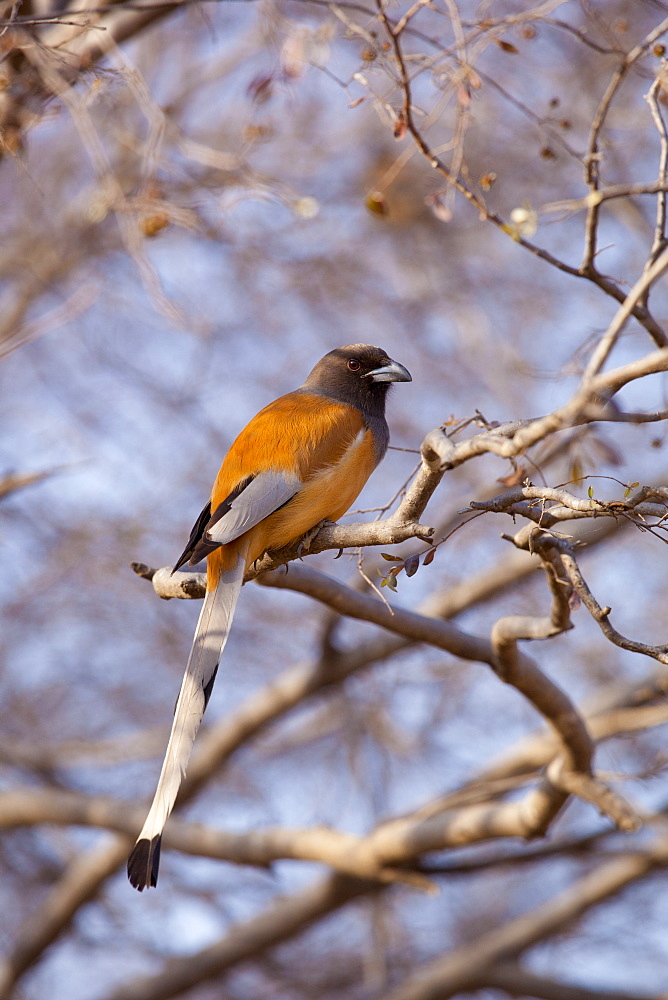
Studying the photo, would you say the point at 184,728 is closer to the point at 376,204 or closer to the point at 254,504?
the point at 254,504

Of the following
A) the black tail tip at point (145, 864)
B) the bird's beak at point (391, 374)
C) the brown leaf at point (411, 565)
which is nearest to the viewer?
the brown leaf at point (411, 565)

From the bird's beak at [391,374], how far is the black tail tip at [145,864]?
223 centimetres

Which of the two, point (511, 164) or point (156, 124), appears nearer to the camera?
point (156, 124)

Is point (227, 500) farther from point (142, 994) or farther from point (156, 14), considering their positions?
point (142, 994)

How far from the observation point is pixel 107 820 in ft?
21.6

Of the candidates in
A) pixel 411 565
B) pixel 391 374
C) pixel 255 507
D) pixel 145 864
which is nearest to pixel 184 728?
pixel 145 864

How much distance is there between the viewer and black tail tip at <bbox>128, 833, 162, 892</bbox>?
336cm

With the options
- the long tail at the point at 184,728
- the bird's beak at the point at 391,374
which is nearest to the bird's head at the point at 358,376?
the bird's beak at the point at 391,374

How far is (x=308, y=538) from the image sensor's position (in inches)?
149

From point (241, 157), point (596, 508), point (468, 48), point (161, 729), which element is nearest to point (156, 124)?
point (241, 157)

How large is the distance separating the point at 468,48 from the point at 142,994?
20.1ft

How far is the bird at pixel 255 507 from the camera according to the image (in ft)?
11.1

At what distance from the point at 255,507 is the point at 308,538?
10.2 inches

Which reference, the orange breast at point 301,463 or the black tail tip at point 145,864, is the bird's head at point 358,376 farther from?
the black tail tip at point 145,864
